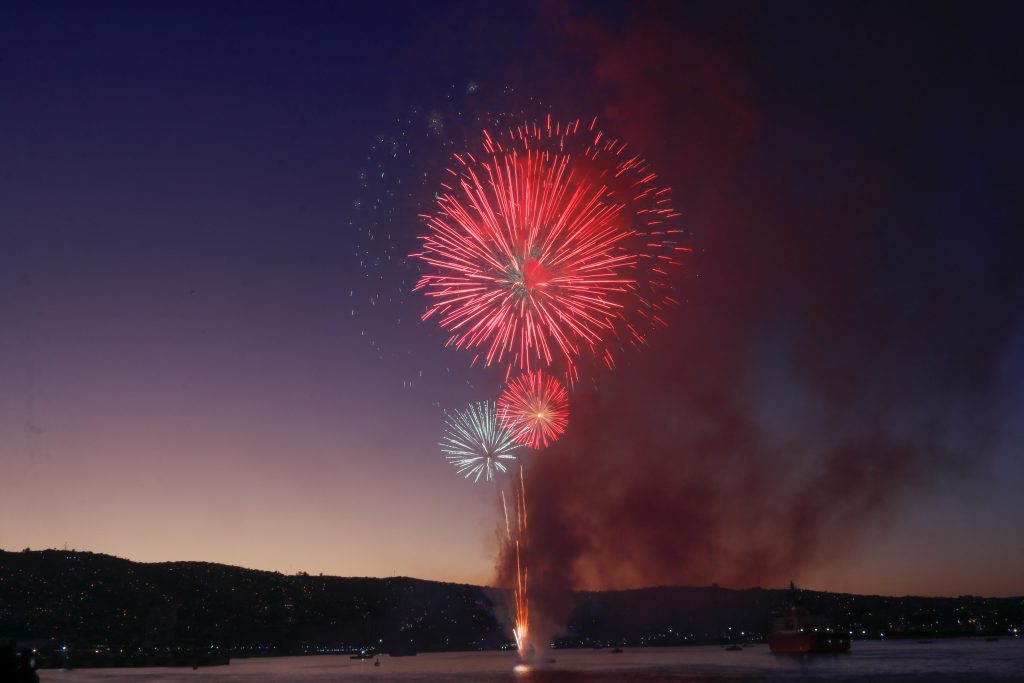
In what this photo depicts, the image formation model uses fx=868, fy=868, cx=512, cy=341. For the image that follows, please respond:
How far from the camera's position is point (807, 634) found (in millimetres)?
142375

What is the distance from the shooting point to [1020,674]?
9288 cm

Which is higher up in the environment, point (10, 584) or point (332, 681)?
point (10, 584)

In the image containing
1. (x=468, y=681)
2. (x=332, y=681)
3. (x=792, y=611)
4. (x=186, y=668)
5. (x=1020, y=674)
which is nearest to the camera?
(x=1020, y=674)

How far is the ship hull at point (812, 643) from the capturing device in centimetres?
14225

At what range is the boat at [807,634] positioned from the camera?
467 feet

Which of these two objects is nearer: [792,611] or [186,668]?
[792,611]

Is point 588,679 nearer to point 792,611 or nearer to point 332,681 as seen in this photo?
point 332,681

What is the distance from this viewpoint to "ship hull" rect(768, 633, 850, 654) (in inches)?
5600

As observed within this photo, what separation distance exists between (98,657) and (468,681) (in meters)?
123

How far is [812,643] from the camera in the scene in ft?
468

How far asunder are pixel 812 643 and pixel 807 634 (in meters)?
1.75

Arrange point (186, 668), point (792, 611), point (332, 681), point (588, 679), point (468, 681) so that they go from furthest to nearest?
point (186, 668)
point (792, 611)
point (332, 681)
point (468, 681)
point (588, 679)

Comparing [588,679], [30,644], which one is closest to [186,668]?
[30,644]

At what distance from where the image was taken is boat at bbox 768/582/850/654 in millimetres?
142375
